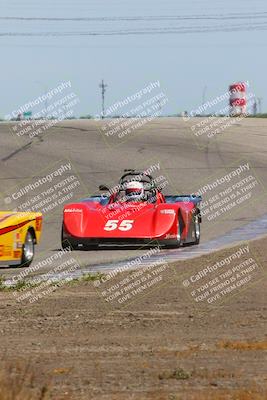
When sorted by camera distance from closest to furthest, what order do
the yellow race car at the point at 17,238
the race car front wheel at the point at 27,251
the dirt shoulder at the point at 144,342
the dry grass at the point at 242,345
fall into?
1. the dirt shoulder at the point at 144,342
2. the dry grass at the point at 242,345
3. the yellow race car at the point at 17,238
4. the race car front wheel at the point at 27,251

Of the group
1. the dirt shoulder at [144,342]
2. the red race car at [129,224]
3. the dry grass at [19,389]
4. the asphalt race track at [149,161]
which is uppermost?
the dry grass at [19,389]

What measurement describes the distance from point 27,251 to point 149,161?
22.6 meters

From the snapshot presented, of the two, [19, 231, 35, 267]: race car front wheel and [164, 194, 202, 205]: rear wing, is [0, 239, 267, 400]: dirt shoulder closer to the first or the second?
[19, 231, 35, 267]: race car front wheel

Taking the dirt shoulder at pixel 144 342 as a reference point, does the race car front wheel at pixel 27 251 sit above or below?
below

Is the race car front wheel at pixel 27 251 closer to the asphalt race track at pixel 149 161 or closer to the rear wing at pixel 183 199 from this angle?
the asphalt race track at pixel 149 161

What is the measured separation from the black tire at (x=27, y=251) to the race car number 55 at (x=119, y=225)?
3108 millimetres

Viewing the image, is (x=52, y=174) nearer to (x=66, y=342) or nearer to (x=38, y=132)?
(x=38, y=132)

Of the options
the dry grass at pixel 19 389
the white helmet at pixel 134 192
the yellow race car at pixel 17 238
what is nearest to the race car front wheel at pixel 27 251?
the yellow race car at pixel 17 238

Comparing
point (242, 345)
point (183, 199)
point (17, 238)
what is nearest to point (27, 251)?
point (17, 238)

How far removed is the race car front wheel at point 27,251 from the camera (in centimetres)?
1976

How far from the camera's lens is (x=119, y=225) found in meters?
23.3

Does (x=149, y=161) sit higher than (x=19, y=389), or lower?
lower

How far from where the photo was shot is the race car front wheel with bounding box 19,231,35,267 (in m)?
19.8

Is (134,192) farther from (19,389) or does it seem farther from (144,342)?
(19,389)
